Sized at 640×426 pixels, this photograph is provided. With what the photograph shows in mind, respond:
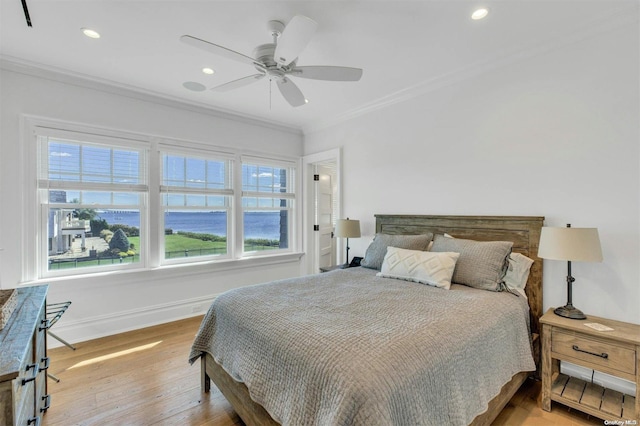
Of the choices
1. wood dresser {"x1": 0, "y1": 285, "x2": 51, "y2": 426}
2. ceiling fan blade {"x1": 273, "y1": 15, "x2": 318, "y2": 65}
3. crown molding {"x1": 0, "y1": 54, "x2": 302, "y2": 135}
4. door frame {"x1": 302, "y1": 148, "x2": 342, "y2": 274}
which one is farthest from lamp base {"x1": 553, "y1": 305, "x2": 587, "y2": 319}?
crown molding {"x1": 0, "y1": 54, "x2": 302, "y2": 135}

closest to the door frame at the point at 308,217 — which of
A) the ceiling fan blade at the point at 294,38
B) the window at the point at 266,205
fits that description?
the window at the point at 266,205

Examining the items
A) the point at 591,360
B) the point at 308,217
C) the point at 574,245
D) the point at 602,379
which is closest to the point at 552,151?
the point at 574,245

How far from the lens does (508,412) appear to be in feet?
6.44

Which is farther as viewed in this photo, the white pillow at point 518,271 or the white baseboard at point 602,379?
the white pillow at point 518,271

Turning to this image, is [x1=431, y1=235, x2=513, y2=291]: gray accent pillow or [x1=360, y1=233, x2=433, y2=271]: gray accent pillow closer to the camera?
[x1=431, y1=235, x2=513, y2=291]: gray accent pillow

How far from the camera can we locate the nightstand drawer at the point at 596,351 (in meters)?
1.73

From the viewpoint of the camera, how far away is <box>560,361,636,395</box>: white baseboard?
6.66 ft

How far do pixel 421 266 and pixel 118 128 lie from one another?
3.53 metres

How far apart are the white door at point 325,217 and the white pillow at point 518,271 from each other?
3.00m

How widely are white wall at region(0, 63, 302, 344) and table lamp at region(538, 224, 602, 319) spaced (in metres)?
3.54

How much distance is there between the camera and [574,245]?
193cm

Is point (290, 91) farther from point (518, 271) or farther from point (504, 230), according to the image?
point (518, 271)

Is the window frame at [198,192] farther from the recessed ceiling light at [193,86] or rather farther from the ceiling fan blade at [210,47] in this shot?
the ceiling fan blade at [210,47]

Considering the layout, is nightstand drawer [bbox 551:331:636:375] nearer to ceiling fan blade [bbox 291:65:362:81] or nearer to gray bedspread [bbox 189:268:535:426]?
gray bedspread [bbox 189:268:535:426]
